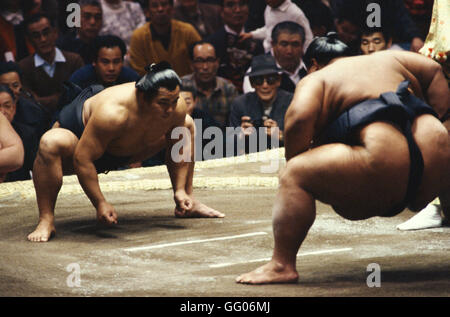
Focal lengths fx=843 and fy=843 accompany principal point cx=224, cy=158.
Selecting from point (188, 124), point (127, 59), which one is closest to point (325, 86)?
point (188, 124)

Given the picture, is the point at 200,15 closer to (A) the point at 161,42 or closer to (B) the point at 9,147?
(A) the point at 161,42

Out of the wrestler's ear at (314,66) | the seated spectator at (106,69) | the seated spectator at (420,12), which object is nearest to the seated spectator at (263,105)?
the seated spectator at (106,69)

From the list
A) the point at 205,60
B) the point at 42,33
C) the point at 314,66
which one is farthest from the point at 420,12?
the point at 314,66

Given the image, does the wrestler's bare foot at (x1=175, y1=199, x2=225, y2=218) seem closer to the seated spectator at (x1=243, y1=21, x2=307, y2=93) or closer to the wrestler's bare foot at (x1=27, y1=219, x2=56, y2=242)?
the wrestler's bare foot at (x1=27, y1=219, x2=56, y2=242)

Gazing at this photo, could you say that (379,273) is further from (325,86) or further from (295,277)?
(325,86)

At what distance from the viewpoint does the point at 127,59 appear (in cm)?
591

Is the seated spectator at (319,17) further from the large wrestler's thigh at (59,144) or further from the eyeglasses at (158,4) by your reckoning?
the large wrestler's thigh at (59,144)

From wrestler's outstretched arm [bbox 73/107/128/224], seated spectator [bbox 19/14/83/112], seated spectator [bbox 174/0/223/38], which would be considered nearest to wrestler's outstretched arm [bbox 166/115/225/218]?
wrestler's outstretched arm [bbox 73/107/128/224]

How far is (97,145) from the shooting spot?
11.0 ft

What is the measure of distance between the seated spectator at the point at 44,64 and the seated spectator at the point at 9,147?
1033 millimetres

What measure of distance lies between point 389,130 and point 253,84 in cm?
287

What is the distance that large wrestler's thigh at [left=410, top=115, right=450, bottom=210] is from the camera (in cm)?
240

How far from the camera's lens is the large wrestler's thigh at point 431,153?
2396mm

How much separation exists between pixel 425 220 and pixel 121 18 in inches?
127
